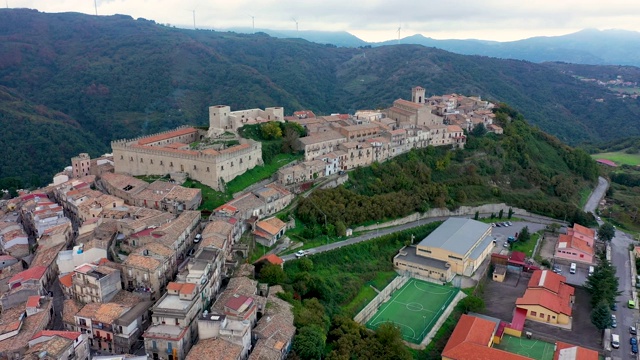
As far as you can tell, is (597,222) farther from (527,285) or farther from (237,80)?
(237,80)

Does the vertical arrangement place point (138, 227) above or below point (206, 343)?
above

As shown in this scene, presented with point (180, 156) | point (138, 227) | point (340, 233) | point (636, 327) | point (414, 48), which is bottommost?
point (636, 327)

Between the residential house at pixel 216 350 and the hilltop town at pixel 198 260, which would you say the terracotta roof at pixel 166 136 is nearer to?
the hilltop town at pixel 198 260

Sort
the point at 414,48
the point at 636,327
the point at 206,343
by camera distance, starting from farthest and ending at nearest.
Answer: the point at 414,48 → the point at 636,327 → the point at 206,343

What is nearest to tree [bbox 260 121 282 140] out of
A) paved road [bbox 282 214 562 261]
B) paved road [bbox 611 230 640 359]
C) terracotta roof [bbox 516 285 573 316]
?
paved road [bbox 282 214 562 261]

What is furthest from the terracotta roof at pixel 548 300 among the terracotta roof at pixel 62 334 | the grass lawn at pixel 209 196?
the terracotta roof at pixel 62 334

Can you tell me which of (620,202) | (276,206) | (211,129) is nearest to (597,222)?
(620,202)

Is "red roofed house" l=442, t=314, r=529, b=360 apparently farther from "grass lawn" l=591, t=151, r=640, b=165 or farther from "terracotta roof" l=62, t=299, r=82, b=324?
"grass lawn" l=591, t=151, r=640, b=165
